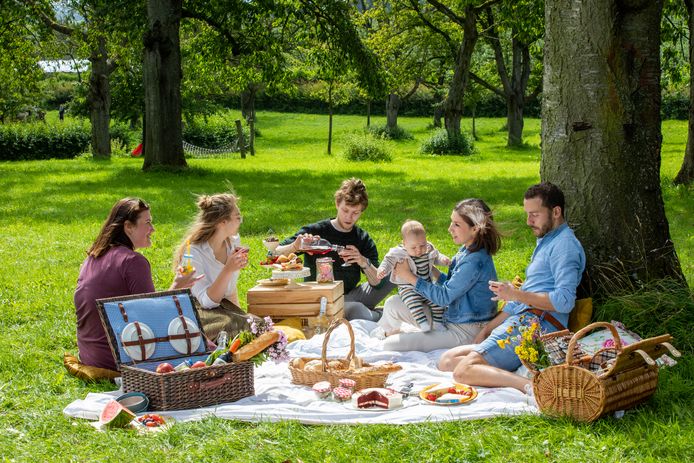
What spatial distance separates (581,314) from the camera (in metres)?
6.35

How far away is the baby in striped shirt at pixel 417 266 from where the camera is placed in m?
6.60

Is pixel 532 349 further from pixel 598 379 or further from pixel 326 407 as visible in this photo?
pixel 326 407

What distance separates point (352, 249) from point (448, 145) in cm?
2291

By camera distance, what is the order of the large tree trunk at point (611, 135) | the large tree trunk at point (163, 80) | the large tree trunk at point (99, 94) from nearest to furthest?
the large tree trunk at point (611, 135) → the large tree trunk at point (163, 80) → the large tree trunk at point (99, 94)

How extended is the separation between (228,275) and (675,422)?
330 cm

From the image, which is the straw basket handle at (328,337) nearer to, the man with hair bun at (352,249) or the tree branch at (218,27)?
the man with hair bun at (352,249)

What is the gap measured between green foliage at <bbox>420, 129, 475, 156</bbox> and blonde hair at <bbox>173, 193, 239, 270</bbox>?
913 inches

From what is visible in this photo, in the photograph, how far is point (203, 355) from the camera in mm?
5816

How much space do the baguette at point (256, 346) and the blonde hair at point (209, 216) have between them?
4.45 feet

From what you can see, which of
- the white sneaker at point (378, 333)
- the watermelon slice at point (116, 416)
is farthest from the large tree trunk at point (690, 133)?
the watermelon slice at point (116, 416)

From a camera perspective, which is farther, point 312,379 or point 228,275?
point 228,275

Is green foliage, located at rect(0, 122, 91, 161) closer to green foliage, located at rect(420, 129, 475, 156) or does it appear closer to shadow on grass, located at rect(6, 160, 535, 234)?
shadow on grass, located at rect(6, 160, 535, 234)

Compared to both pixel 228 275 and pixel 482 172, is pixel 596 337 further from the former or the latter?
pixel 482 172

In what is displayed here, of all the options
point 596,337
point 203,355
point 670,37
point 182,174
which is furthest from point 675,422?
point 182,174
